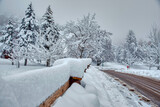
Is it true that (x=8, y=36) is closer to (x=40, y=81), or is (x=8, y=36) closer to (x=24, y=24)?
(x=24, y=24)

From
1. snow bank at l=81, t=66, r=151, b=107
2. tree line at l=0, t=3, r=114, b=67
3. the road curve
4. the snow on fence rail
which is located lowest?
the road curve

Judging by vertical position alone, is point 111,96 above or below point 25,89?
below

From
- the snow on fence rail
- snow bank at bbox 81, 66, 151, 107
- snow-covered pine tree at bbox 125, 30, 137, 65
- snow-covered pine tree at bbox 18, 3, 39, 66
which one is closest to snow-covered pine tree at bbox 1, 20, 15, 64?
snow-covered pine tree at bbox 18, 3, 39, 66

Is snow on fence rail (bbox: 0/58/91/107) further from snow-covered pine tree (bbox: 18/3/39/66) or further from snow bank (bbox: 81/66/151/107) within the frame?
snow-covered pine tree (bbox: 18/3/39/66)

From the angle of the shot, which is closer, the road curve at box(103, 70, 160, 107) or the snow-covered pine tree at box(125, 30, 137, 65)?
the road curve at box(103, 70, 160, 107)

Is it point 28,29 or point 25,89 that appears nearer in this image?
point 25,89

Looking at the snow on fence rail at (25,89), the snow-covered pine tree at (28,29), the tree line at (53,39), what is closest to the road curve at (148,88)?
the snow on fence rail at (25,89)

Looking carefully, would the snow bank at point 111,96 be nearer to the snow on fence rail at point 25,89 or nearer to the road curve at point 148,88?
the road curve at point 148,88

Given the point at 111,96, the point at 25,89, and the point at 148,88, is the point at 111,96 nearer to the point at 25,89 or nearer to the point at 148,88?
the point at 25,89

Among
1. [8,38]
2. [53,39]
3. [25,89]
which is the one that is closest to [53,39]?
[53,39]

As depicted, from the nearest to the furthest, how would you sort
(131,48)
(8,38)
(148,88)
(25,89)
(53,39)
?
(25,89)
(148,88)
(53,39)
(8,38)
(131,48)

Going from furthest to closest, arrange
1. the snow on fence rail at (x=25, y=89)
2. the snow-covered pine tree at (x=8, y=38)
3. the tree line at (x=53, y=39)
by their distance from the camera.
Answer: the snow-covered pine tree at (x=8, y=38)
the tree line at (x=53, y=39)
the snow on fence rail at (x=25, y=89)

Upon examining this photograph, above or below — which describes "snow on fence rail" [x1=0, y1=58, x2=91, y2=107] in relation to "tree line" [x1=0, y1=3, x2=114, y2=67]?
below

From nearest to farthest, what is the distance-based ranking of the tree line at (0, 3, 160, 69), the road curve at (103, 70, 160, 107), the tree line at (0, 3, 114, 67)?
the road curve at (103, 70, 160, 107) → the tree line at (0, 3, 114, 67) → the tree line at (0, 3, 160, 69)
